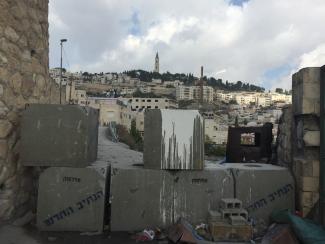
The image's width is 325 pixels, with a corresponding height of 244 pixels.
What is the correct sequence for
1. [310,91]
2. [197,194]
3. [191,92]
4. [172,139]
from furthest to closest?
1. [191,92]
2. [310,91]
3. [197,194]
4. [172,139]

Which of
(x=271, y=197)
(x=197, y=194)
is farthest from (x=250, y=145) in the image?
(x=197, y=194)

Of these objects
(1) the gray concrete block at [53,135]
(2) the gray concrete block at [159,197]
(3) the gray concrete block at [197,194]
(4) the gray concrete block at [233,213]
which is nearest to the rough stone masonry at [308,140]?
(4) the gray concrete block at [233,213]

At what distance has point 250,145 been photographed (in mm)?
8047

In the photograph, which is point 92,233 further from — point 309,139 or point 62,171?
point 309,139

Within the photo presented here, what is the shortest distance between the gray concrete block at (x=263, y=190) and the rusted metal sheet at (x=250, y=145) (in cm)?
185

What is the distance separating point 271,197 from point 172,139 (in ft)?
5.49

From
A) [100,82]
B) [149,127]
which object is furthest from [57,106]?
[100,82]

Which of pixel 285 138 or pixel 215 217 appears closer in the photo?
pixel 215 217

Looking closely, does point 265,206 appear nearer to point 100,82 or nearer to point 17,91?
point 17,91

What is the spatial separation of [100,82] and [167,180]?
148775 millimetres

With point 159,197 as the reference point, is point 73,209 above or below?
below

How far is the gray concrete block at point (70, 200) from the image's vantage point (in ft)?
16.9

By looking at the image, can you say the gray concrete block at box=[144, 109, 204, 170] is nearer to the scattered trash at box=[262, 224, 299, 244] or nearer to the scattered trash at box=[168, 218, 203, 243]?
the scattered trash at box=[168, 218, 203, 243]

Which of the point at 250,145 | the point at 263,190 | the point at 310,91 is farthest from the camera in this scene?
the point at 250,145
